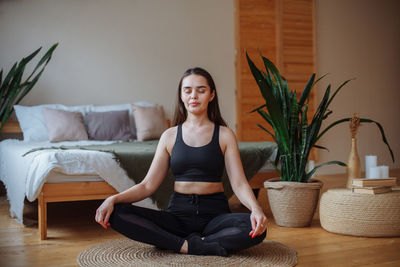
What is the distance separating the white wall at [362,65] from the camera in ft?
19.7

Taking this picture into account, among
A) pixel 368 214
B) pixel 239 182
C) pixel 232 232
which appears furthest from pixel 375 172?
pixel 232 232

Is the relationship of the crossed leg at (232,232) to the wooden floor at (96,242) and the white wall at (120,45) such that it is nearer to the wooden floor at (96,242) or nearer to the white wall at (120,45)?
the wooden floor at (96,242)

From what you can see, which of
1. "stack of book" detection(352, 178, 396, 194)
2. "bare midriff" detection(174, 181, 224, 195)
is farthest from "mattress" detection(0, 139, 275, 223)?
"stack of book" detection(352, 178, 396, 194)

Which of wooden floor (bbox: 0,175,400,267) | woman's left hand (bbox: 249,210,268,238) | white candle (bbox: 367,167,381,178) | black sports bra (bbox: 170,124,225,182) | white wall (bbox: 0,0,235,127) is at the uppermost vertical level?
white wall (bbox: 0,0,235,127)

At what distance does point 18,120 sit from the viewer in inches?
170

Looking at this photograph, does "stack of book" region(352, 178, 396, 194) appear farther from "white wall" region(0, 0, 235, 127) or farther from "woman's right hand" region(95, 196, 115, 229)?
"white wall" region(0, 0, 235, 127)

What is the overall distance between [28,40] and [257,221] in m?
3.60

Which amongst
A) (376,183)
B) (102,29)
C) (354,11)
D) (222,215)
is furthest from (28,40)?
(354,11)

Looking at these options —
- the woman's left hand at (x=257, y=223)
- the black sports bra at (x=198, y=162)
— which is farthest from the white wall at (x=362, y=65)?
the woman's left hand at (x=257, y=223)

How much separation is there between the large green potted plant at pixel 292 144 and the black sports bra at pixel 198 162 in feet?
2.46

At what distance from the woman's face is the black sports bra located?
19cm

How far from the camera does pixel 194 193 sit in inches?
87.3

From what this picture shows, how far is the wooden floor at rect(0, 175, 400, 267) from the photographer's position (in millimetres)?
2156

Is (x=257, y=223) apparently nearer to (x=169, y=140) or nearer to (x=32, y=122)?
(x=169, y=140)
